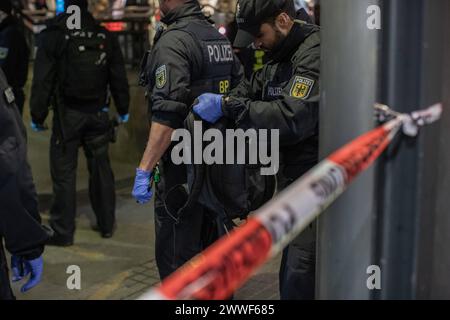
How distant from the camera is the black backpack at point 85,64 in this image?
15.7 ft

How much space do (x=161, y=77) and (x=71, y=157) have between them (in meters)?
2.12

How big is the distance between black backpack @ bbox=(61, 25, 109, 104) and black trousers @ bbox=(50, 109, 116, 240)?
0.17 metres

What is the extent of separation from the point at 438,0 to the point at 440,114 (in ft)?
0.93

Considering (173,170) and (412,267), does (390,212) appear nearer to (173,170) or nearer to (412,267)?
(412,267)

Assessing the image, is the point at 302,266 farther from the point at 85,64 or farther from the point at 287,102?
the point at 85,64

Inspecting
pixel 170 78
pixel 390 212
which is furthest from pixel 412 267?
pixel 170 78

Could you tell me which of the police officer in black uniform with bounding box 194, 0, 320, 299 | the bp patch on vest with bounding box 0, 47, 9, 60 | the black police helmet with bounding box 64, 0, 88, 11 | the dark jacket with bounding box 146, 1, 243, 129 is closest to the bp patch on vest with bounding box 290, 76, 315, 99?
the police officer in black uniform with bounding box 194, 0, 320, 299

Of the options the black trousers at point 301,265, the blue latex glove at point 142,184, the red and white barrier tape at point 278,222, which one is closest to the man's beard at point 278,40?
the black trousers at point 301,265

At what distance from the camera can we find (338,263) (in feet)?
5.16

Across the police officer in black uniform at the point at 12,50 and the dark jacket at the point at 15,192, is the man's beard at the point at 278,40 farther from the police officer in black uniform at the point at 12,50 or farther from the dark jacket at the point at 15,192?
the police officer in black uniform at the point at 12,50

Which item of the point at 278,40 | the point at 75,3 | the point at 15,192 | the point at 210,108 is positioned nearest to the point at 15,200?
the point at 15,192

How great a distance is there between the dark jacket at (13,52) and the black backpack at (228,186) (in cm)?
335

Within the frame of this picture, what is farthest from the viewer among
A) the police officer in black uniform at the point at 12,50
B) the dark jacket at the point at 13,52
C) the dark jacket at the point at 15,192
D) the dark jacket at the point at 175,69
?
the dark jacket at the point at 13,52

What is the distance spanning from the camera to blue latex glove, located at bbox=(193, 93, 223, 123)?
2.75m
